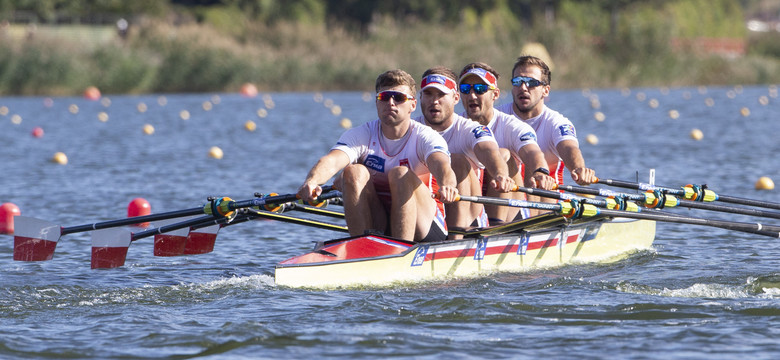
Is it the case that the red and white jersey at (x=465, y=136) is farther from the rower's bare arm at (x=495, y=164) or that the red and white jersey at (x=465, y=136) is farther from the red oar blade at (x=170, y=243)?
the red oar blade at (x=170, y=243)

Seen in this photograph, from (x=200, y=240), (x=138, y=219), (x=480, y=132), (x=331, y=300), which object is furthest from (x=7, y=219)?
(x=480, y=132)

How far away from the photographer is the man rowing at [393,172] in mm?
7648

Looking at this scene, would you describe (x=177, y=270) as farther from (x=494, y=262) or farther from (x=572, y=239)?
(x=572, y=239)

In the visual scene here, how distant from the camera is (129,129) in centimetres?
2539

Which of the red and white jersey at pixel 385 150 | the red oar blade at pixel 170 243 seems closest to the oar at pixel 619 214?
the red and white jersey at pixel 385 150

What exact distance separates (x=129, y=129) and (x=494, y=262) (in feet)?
60.5

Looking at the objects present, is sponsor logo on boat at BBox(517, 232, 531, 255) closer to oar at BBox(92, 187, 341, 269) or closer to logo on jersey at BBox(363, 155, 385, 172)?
logo on jersey at BBox(363, 155, 385, 172)

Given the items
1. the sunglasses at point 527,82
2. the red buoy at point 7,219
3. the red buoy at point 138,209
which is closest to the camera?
the sunglasses at point 527,82

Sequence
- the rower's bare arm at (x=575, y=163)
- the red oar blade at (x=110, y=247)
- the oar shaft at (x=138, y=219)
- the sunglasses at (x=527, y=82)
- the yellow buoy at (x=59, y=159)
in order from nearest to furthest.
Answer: the oar shaft at (x=138, y=219) → the red oar blade at (x=110, y=247) → the rower's bare arm at (x=575, y=163) → the sunglasses at (x=527, y=82) → the yellow buoy at (x=59, y=159)

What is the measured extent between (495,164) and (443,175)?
605 millimetres

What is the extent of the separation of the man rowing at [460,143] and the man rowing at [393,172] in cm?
31

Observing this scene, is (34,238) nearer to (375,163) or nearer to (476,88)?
(375,163)

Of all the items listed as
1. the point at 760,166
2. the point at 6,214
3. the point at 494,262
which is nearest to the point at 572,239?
the point at 494,262

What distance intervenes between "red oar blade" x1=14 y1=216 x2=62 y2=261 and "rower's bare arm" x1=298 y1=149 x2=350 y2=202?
2.41 m
